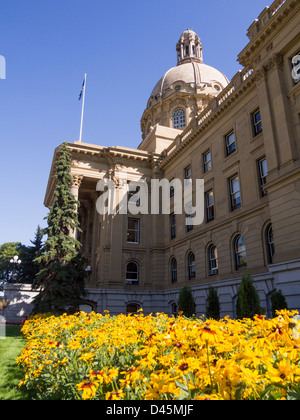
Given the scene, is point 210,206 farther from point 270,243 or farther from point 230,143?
point 270,243

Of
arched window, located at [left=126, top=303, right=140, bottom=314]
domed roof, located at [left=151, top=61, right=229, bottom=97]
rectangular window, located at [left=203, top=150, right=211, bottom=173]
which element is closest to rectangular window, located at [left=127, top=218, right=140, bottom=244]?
arched window, located at [left=126, top=303, right=140, bottom=314]

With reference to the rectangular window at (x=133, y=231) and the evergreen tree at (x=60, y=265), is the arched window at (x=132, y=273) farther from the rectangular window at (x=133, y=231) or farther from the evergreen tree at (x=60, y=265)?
the evergreen tree at (x=60, y=265)

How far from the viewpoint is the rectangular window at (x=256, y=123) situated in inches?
846

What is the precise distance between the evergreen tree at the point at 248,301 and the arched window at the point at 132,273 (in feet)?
55.1

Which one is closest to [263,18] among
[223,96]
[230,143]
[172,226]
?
[223,96]

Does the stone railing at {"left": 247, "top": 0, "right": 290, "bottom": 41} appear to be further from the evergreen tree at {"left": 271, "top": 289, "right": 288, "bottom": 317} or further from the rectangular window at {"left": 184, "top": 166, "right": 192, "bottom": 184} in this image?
the evergreen tree at {"left": 271, "top": 289, "right": 288, "bottom": 317}

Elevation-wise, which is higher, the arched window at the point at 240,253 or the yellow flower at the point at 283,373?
the arched window at the point at 240,253

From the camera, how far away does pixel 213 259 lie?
961 inches

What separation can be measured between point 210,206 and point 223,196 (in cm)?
220

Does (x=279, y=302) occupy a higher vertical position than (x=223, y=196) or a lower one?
lower

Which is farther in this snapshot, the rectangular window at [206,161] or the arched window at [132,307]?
the arched window at [132,307]

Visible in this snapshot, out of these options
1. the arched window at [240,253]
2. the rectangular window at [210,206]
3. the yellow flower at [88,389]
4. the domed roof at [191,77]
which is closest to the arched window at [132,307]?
the rectangular window at [210,206]

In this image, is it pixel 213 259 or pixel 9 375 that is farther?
pixel 213 259

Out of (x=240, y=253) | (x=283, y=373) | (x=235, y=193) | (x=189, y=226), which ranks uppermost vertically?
(x=235, y=193)
